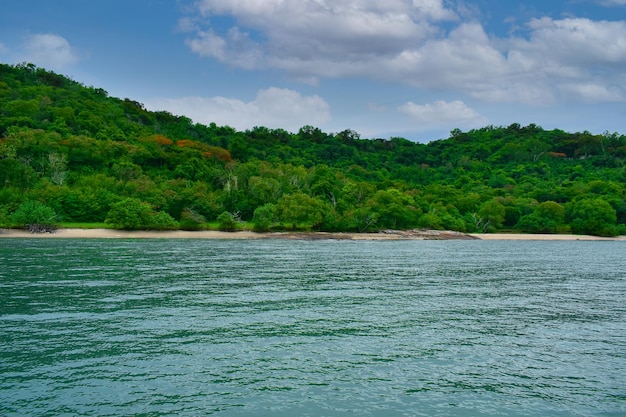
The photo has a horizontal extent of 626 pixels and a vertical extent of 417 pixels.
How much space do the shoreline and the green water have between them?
49.4 m

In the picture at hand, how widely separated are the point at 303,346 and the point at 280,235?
3119 inches

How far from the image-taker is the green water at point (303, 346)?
13805 mm

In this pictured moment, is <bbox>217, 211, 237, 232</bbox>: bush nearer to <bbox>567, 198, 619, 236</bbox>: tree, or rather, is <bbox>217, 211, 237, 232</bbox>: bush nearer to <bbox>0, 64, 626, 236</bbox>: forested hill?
<bbox>0, 64, 626, 236</bbox>: forested hill

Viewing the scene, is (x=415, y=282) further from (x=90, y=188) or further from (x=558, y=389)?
(x=90, y=188)

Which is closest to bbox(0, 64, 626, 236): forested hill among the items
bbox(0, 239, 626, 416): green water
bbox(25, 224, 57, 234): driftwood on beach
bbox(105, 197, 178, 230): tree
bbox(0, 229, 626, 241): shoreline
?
bbox(105, 197, 178, 230): tree

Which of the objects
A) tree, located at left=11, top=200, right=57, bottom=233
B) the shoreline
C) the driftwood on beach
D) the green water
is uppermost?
tree, located at left=11, top=200, right=57, bottom=233

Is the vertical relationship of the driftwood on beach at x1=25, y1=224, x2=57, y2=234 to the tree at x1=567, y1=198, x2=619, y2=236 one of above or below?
below

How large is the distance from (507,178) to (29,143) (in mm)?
152330

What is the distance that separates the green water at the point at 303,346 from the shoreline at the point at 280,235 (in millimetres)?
49364

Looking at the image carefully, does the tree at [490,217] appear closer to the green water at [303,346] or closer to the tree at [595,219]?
the tree at [595,219]

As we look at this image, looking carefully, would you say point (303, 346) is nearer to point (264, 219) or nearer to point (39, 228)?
point (39, 228)

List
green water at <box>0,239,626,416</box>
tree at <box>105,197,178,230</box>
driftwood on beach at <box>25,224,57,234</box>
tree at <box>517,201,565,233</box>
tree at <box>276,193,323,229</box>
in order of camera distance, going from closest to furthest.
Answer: green water at <box>0,239,626,416</box> → driftwood on beach at <box>25,224,57,234</box> → tree at <box>105,197,178,230</box> → tree at <box>276,193,323,229</box> → tree at <box>517,201,565,233</box>

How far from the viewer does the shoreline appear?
83.1 meters

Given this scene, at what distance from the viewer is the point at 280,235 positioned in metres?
97.9
